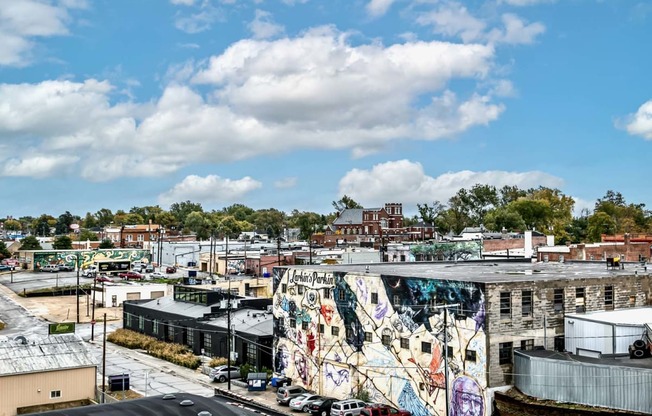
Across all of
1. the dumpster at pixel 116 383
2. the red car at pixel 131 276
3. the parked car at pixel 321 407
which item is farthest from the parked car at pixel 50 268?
the parked car at pixel 321 407

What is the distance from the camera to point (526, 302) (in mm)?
38156

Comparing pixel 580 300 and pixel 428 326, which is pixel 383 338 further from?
pixel 580 300

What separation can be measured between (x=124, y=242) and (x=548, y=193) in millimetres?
118992

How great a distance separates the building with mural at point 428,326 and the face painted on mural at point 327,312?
71 mm

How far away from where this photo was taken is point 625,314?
4025 cm

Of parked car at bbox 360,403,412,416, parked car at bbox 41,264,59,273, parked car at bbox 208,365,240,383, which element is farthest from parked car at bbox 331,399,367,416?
parked car at bbox 41,264,59,273

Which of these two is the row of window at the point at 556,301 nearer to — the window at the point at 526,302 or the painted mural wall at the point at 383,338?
the window at the point at 526,302

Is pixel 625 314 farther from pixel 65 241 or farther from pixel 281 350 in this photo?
pixel 65 241

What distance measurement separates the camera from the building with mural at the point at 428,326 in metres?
37.0

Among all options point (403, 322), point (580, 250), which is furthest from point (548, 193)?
point (403, 322)

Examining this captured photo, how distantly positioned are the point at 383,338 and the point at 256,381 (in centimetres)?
1130

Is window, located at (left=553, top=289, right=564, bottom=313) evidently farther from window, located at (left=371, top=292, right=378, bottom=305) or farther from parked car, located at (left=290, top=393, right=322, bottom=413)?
parked car, located at (left=290, top=393, right=322, bottom=413)

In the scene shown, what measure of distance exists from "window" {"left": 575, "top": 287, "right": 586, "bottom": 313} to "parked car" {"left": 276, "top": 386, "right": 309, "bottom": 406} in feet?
62.9

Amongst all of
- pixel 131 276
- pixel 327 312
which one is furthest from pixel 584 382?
pixel 131 276
